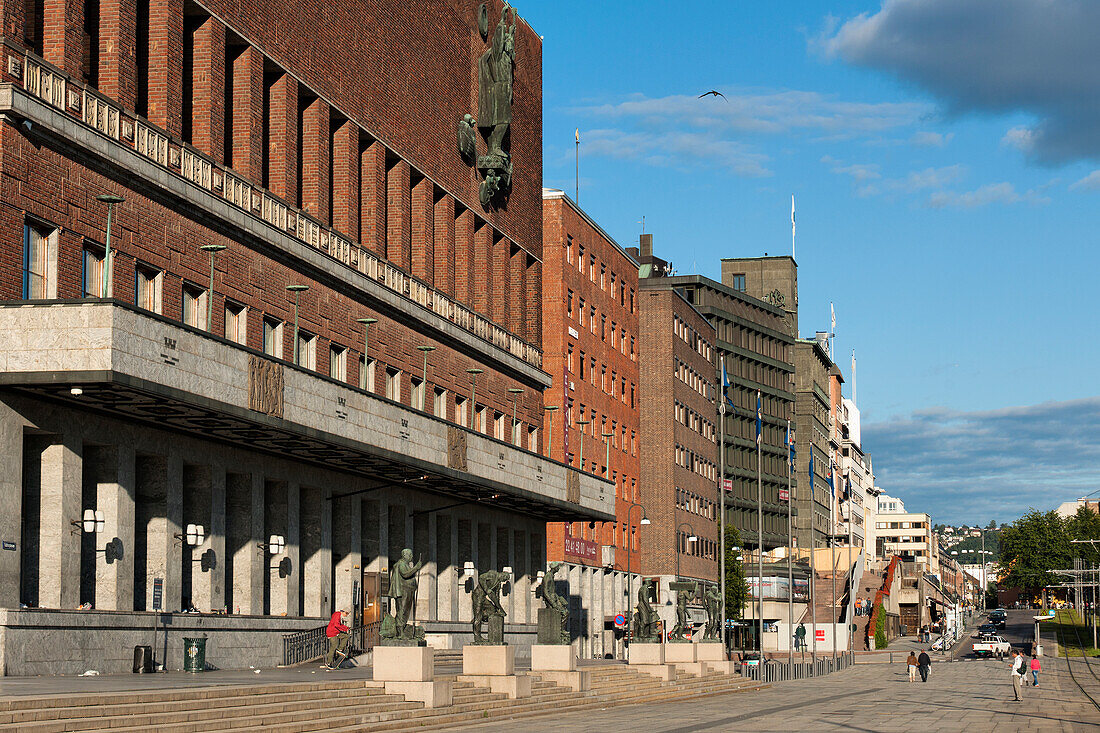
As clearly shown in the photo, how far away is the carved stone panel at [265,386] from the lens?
1550 inches

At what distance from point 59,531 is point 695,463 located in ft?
280

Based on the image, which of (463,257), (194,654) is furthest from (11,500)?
(463,257)

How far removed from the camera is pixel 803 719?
40188 mm

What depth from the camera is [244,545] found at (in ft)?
145

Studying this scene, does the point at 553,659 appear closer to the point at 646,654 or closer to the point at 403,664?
the point at 646,654

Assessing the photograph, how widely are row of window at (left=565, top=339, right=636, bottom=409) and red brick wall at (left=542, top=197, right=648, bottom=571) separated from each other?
0.60ft

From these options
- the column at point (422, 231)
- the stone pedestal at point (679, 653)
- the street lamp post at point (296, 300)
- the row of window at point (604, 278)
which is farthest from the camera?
the row of window at point (604, 278)

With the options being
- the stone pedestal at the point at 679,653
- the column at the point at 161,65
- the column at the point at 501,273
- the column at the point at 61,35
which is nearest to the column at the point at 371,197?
the column at the point at 501,273

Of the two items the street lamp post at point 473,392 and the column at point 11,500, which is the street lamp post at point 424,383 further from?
the column at point 11,500

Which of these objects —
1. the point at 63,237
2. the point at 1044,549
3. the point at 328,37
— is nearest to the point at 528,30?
the point at 328,37

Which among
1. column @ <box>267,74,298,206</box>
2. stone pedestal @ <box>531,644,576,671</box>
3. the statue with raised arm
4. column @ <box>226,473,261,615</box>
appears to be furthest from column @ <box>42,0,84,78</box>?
stone pedestal @ <box>531,644,576,671</box>

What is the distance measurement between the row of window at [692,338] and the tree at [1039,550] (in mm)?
84252

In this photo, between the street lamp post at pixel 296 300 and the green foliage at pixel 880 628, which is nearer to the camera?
the street lamp post at pixel 296 300

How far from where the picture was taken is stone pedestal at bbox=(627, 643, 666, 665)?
5397cm
